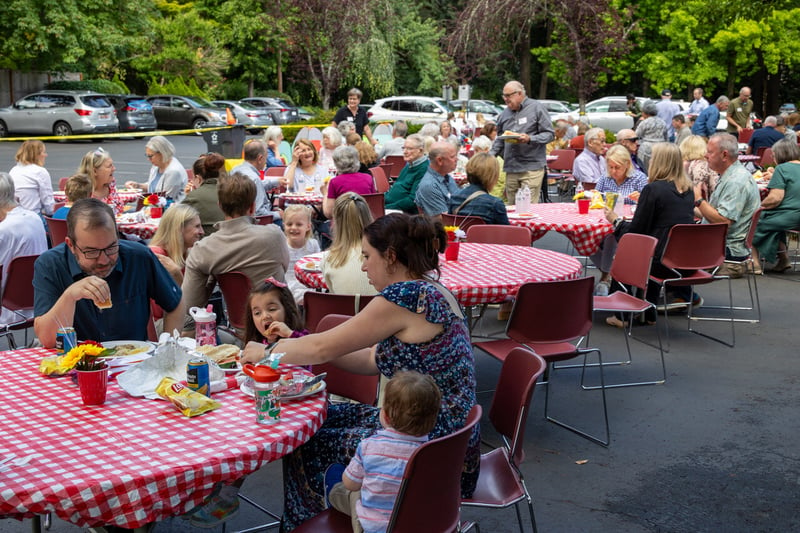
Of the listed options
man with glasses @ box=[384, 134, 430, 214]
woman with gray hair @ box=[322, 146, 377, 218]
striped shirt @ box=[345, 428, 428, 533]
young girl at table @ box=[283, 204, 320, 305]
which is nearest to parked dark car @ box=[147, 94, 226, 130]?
man with glasses @ box=[384, 134, 430, 214]

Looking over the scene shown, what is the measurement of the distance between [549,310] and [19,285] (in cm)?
362

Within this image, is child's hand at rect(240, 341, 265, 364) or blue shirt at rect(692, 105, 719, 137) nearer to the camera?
child's hand at rect(240, 341, 265, 364)

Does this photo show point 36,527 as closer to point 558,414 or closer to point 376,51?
point 558,414

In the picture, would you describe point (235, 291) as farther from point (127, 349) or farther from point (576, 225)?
point (576, 225)

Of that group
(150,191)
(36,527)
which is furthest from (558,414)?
(150,191)

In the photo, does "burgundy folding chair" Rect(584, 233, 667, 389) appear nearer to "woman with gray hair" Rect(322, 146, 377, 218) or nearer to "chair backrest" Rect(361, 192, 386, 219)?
"chair backrest" Rect(361, 192, 386, 219)

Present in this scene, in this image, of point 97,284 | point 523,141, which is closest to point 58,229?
point 97,284

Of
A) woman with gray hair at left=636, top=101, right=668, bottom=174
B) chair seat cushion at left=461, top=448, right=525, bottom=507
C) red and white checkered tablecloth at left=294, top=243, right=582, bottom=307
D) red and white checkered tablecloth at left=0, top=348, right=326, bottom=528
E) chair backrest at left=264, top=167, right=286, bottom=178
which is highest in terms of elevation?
woman with gray hair at left=636, top=101, right=668, bottom=174

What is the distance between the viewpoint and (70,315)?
375 cm

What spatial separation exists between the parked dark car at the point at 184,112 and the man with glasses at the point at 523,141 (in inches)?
946

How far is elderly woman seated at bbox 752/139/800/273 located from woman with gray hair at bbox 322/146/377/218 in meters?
4.46

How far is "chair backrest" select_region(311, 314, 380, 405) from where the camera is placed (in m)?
3.87

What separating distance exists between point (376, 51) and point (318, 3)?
3234 millimetres

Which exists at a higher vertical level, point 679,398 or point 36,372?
point 36,372
